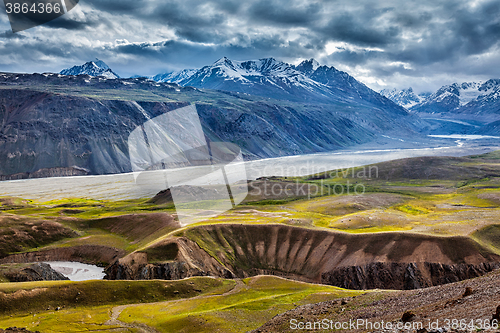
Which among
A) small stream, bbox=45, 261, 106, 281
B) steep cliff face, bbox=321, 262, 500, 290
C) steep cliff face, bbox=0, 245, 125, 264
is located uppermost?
steep cliff face, bbox=0, 245, 125, 264

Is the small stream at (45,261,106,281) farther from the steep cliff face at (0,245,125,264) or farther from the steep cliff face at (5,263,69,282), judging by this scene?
the steep cliff face at (5,263,69,282)

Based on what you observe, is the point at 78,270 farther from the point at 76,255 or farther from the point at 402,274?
the point at 402,274

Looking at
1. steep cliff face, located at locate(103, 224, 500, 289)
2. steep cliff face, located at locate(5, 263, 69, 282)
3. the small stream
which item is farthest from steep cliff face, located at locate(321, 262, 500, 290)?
steep cliff face, located at locate(5, 263, 69, 282)

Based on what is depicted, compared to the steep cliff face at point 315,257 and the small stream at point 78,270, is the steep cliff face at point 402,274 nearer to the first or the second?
the steep cliff face at point 315,257

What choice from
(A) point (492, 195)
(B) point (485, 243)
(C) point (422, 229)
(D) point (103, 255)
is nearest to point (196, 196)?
(D) point (103, 255)

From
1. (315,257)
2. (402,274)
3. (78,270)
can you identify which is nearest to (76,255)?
(78,270)

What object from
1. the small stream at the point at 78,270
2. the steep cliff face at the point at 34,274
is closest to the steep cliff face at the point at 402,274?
the small stream at the point at 78,270
